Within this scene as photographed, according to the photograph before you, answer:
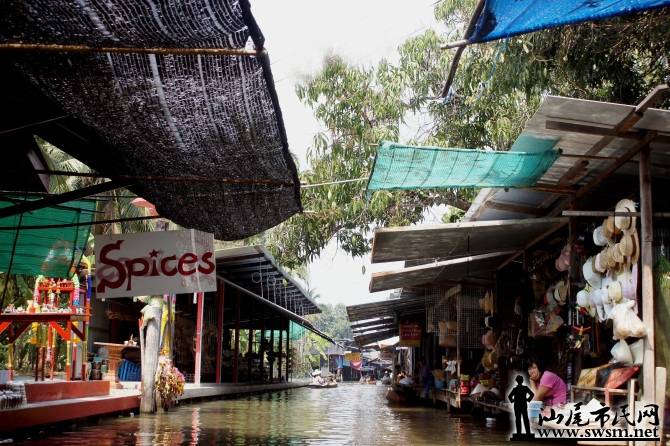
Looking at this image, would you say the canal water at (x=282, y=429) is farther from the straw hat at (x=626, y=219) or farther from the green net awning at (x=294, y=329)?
the green net awning at (x=294, y=329)

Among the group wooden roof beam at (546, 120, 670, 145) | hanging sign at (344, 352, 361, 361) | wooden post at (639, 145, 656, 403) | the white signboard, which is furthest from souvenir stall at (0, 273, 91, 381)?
hanging sign at (344, 352, 361, 361)

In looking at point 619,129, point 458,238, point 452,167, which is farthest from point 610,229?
point 458,238

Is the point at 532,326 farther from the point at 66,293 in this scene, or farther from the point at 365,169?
the point at 66,293

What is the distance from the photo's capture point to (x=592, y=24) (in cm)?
923

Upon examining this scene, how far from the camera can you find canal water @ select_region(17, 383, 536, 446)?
9.30 meters

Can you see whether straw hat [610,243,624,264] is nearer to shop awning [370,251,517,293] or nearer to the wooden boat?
shop awning [370,251,517,293]

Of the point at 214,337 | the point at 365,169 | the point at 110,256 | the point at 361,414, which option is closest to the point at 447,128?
the point at 365,169

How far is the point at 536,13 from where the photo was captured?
14.6 ft

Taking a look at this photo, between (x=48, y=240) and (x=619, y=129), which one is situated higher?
(x=619, y=129)

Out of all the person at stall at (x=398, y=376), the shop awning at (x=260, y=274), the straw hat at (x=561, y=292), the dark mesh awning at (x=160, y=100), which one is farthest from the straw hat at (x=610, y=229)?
the person at stall at (x=398, y=376)

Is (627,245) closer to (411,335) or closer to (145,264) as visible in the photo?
(145,264)

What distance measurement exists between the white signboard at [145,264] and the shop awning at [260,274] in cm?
886

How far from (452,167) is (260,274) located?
14592mm

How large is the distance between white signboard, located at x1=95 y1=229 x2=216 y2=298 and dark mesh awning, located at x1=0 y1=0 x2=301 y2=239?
0.43 metres
